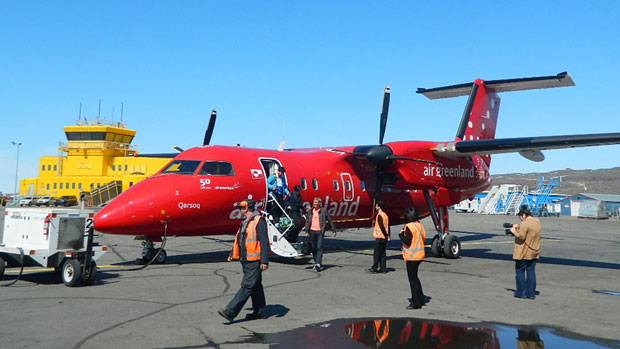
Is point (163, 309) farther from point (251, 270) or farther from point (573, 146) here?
point (573, 146)

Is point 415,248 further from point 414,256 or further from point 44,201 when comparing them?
point 44,201

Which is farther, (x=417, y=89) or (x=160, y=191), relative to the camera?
(x=417, y=89)

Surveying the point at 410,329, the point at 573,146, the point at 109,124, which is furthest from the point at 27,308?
the point at 109,124

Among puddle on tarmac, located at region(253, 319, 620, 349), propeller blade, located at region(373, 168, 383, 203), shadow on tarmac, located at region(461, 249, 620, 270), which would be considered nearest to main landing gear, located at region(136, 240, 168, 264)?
puddle on tarmac, located at region(253, 319, 620, 349)

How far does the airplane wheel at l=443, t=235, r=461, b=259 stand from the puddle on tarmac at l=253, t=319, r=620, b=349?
8706 millimetres

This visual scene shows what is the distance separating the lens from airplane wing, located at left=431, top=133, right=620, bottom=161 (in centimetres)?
1347

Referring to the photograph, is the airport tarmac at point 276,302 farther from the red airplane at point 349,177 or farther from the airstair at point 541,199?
the airstair at point 541,199

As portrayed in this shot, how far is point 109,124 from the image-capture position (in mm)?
61344

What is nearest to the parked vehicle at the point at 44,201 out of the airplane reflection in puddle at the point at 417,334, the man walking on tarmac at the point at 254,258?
the man walking on tarmac at the point at 254,258

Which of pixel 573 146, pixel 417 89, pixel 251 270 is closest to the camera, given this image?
pixel 251 270

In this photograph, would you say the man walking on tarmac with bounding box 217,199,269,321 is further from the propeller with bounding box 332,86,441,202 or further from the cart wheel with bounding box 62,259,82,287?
the propeller with bounding box 332,86,441,202

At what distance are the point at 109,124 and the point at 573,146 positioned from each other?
5775cm

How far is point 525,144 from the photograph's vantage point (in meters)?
14.9

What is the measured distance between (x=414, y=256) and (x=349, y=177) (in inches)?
346
